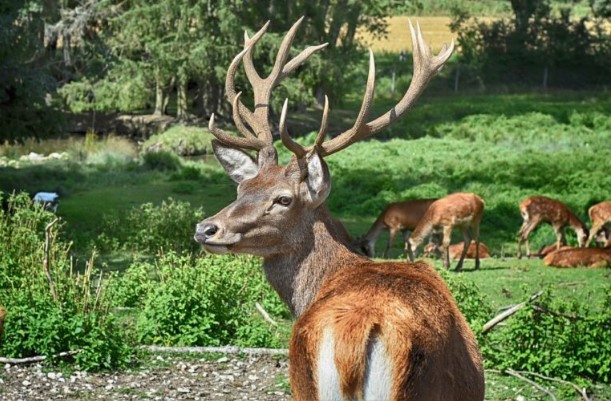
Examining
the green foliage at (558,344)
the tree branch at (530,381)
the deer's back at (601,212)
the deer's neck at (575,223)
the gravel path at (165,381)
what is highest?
the green foliage at (558,344)

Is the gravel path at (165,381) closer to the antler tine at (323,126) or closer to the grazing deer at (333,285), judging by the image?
the grazing deer at (333,285)

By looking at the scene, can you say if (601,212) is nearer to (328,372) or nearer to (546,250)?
(546,250)

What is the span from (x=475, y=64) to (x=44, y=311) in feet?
137

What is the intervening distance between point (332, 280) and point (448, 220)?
11.3 m

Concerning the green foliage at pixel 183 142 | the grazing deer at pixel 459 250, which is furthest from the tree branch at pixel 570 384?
the green foliage at pixel 183 142

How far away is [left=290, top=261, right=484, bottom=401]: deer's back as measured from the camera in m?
5.12

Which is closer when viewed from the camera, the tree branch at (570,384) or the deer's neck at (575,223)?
the tree branch at (570,384)

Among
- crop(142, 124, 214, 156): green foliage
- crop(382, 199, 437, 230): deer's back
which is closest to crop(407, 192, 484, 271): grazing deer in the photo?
crop(382, 199, 437, 230): deer's back

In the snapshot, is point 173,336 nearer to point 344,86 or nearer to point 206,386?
point 206,386

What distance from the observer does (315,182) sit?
6.76 metres

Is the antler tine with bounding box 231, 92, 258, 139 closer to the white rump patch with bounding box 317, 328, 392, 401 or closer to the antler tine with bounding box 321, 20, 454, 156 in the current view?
the antler tine with bounding box 321, 20, 454, 156

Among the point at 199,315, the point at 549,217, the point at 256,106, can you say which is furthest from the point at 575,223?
the point at 256,106

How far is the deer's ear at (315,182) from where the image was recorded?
6746mm

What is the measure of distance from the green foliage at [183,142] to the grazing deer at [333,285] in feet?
89.3
